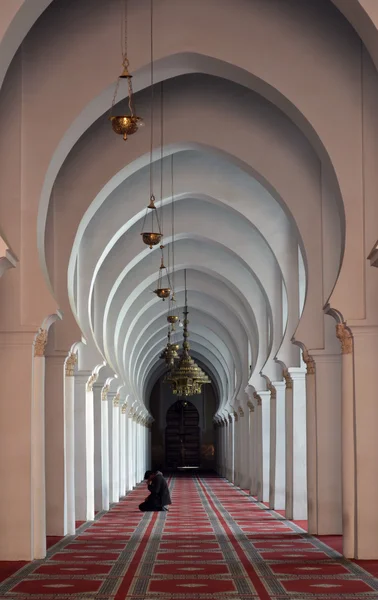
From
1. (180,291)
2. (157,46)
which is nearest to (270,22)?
(157,46)

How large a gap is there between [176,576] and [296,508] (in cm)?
733

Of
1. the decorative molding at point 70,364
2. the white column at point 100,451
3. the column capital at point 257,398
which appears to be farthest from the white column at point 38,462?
the column capital at point 257,398

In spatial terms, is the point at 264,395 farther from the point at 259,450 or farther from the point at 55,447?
the point at 55,447

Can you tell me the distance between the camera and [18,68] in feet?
38.7

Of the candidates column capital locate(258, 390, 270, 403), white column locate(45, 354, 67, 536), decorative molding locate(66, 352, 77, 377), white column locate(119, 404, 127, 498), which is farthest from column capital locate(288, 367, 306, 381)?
white column locate(119, 404, 127, 498)

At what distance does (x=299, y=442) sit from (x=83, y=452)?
11.8ft

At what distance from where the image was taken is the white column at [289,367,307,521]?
54.9 ft

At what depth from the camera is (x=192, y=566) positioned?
10.9 meters

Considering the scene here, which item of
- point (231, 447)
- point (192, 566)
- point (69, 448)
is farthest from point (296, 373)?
point (231, 447)

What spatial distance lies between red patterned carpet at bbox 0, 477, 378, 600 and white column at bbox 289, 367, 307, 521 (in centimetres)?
48

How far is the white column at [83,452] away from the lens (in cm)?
1716

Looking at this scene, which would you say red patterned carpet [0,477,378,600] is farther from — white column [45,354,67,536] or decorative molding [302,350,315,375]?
decorative molding [302,350,315,375]

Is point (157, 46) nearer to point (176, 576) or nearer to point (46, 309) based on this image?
point (46, 309)

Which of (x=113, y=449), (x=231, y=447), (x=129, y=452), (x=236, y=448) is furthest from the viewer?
(x=231, y=447)
